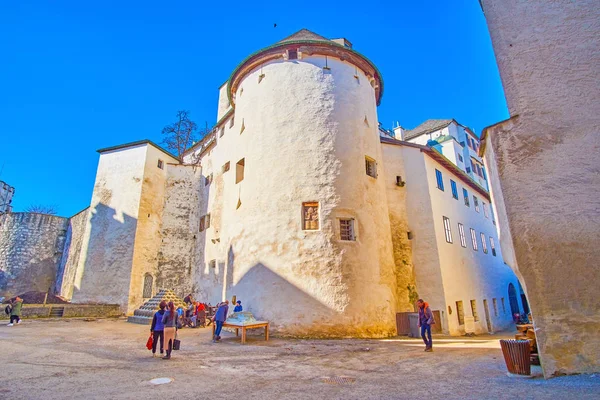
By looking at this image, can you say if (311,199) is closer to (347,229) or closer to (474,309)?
(347,229)

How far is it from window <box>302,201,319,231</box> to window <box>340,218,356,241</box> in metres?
1.16

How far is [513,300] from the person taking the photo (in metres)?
27.9

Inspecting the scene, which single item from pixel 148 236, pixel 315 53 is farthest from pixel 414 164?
pixel 148 236

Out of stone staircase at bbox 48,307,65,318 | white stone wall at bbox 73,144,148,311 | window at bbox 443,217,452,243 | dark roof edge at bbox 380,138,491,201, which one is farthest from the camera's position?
white stone wall at bbox 73,144,148,311

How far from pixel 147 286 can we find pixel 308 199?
13719 mm

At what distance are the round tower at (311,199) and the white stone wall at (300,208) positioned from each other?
5 cm

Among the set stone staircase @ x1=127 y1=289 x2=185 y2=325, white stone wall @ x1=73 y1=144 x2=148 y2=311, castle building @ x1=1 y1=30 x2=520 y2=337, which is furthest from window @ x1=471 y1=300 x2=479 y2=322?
white stone wall @ x1=73 y1=144 x2=148 y2=311

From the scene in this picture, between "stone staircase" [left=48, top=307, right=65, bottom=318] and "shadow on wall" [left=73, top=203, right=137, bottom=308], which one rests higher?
"shadow on wall" [left=73, top=203, right=137, bottom=308]

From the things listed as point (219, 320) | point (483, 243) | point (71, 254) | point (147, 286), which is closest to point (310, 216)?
point (219, 320)

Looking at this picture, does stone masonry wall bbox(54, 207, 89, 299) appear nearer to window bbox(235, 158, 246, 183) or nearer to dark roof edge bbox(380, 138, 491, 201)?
window bbox(235, 158, 246, 183)

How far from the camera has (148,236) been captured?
73.5 feet

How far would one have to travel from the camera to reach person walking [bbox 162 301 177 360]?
8141mm

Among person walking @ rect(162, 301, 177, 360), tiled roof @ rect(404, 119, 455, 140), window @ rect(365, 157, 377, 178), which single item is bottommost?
person walking @ rect(162, 301, 177, 360)

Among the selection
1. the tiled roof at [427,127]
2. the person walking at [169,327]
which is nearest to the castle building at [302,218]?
the person walking at [169,327]
